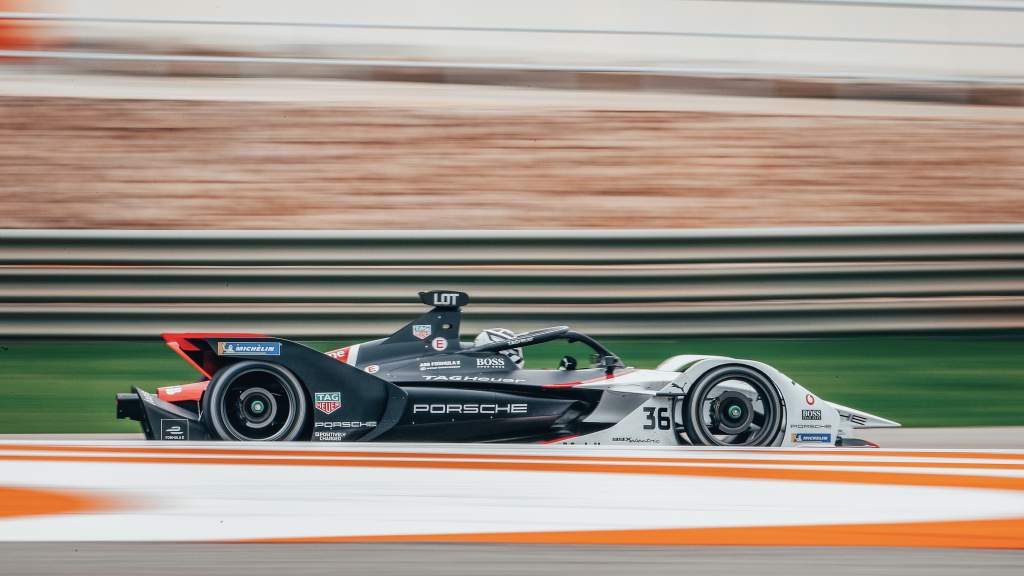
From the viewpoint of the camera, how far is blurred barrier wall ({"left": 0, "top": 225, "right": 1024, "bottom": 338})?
8.31 m

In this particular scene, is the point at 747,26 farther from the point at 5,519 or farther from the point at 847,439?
the point at 5,519

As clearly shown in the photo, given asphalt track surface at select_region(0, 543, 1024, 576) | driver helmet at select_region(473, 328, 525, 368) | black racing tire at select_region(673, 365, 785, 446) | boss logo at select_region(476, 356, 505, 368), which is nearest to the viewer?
asphalt track surface at select_region(0, 543, 1024, 576)

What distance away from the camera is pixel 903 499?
5102 millimetres

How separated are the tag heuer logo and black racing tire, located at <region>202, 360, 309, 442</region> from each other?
60mm

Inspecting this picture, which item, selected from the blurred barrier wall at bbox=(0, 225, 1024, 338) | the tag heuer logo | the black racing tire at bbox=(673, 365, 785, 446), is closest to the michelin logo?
the tag heuer logo

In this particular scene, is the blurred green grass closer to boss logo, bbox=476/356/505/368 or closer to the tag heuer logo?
the tag heuer logo

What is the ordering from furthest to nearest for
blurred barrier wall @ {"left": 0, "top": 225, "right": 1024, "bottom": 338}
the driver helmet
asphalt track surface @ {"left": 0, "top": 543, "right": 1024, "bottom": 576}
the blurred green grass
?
blurred barrier wall @ {"left": 0, "top": 225, "right": 1024, "bottom": 338} → the blurred green grass → the driver helmet → asphalt track surface @ {"left": 0, "top": 543, "right": 1024, "bottom": 576}

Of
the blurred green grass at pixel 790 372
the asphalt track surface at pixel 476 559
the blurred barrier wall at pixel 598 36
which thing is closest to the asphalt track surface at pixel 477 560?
the asphalt track surface at pixel 476 559

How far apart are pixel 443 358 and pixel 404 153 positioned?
167 inches

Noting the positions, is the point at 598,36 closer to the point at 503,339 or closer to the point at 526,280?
the point at 526,280

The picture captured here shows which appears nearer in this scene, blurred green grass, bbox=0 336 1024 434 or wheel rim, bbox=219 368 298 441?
wheel rim, bbox=219 368 298 441

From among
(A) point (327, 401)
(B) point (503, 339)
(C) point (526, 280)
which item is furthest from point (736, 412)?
(C) point (526, 280)

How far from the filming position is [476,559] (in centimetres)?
407

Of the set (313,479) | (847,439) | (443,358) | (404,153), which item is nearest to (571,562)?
(313,479)
